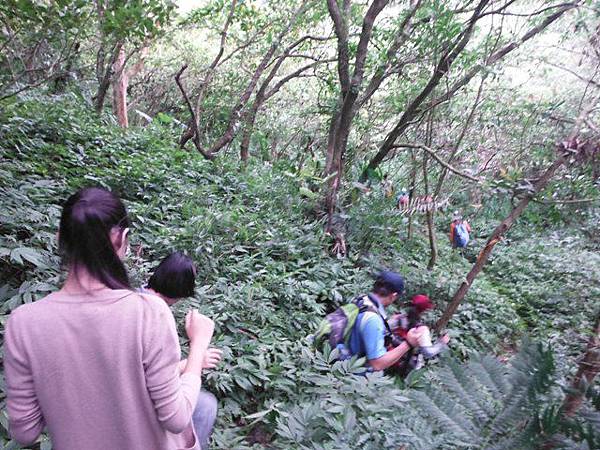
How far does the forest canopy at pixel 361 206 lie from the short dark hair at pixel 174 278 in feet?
2.49

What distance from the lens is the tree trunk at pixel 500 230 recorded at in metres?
3.83

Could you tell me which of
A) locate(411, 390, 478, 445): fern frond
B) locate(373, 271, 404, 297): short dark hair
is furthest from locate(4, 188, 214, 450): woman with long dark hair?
locate(373, 271, 404, 297): short dark hair

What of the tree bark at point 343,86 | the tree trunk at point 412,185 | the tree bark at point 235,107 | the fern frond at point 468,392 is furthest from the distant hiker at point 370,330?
the tree bark at point 235,107

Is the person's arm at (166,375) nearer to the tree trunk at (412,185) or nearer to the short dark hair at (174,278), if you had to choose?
the short dark hair at (174,278)

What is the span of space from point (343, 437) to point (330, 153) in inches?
191

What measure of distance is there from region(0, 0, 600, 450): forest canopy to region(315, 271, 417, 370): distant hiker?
23 centimetres

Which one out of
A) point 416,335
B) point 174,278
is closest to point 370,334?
point 416,335

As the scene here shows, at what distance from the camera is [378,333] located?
271 cm

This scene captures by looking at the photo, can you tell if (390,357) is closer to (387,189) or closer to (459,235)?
(387,189)

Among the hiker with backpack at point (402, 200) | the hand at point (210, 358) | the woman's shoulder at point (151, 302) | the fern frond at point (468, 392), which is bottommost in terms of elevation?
the hand at point (210, 358)

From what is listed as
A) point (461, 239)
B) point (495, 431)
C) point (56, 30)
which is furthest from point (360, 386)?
point (461, 239)

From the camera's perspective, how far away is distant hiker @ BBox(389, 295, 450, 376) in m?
2.82

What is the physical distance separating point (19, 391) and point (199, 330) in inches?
22.0

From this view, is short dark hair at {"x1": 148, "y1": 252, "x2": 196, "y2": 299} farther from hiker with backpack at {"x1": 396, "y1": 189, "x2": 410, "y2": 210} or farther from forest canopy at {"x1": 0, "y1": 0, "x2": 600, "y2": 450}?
hiker with backpack at {"x1": 396, "y1": 189, "x2": 410, "y2": 210}
